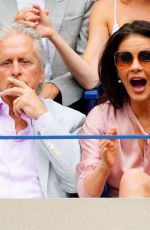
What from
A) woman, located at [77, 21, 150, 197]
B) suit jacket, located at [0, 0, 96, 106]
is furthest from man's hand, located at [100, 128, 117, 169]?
suit jacket, located at [0, 0, 96, 106]

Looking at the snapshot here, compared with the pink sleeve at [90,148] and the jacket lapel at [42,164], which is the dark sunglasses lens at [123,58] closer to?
the pink sleeve at [90,148]

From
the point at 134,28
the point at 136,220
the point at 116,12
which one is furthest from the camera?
the point at 116,12

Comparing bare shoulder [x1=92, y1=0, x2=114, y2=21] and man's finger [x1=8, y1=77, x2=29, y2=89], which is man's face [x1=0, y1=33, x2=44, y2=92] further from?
bare shoulder [x1=92, y1=0, x2=114, y2=21]

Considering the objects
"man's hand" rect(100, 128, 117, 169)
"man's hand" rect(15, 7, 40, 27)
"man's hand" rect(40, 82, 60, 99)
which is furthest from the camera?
"man's hand" rect(40, 82, 60, 99)

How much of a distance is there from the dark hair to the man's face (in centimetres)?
17

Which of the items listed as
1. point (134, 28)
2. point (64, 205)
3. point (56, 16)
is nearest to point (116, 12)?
point (56, 16)

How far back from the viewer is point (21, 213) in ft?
5.30

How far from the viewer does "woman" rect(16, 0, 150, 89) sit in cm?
224

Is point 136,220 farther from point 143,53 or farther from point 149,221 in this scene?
point 143,53

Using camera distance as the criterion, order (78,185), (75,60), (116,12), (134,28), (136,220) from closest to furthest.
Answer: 1. (136,220)
2. (78,185)
3. (134,28)
4. (75,60)
5. (116,12)

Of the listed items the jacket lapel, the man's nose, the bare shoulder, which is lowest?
the jacket lapel

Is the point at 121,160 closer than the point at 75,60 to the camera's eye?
Yes

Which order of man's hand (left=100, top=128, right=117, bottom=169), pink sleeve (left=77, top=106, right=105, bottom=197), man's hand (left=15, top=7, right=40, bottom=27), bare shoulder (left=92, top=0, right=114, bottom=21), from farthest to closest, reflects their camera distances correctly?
bare shoulder (left=92, top=0, right=114, bottom=21) → man's hand (left=15, top=7, right=40, bottom=27) → pink sleeve (left=77, top=106, right=105, bottom=197) → man's hand (left=100, top=128, right=117, bottom=169)

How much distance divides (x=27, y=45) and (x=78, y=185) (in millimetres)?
420
